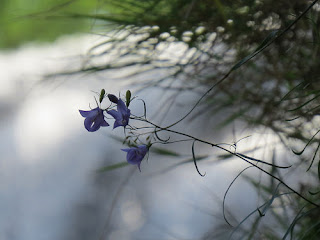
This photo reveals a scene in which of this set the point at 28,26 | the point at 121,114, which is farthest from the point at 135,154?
the point at 28,26

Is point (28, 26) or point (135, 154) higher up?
point (28, 26)

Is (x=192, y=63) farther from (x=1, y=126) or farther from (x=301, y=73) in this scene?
(x=1, y=126)

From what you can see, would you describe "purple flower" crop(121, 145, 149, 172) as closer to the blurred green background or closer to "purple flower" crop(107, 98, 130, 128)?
"purple flower" crop(107, 98, 130, 128)

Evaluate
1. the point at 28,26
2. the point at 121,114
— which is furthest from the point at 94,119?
the point at 28,26

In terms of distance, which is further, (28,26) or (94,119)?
(28,26)

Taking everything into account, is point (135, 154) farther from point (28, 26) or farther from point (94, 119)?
point (28, 26)

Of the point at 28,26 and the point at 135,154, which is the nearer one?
the point at 135,154

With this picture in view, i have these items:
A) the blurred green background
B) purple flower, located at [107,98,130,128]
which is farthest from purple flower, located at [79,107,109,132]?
the blurred green background

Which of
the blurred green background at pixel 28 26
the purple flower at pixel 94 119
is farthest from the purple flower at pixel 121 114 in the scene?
the blurred green background at pixel 28 26

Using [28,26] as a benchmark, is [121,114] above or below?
below
